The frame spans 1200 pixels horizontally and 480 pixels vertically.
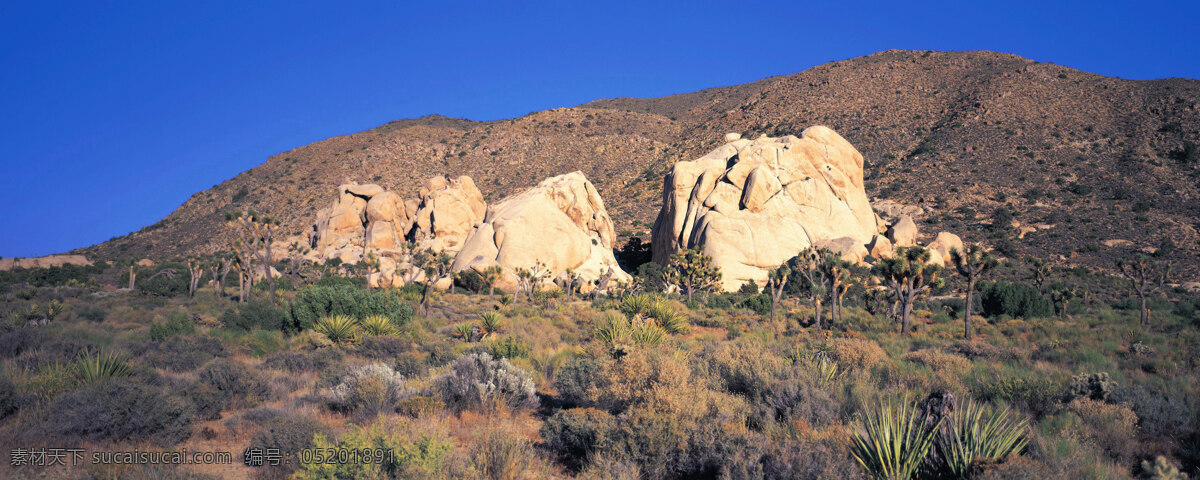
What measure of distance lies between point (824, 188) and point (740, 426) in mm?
44306

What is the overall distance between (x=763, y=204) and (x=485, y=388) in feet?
130

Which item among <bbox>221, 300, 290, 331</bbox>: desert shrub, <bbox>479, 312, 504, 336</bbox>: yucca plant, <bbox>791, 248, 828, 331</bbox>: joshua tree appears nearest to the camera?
<bbox>479, 312, 504, 336</bbox>: yucca plant

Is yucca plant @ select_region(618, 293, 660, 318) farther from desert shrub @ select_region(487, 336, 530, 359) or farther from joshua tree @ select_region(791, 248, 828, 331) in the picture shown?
joshua tree @ select_region(791, 248, 828, 331)

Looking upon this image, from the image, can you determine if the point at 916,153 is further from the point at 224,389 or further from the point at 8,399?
the point at 8,399

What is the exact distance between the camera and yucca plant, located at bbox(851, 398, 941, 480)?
5.49m

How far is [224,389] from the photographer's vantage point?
9156 millimetres

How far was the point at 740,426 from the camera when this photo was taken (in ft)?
22.0

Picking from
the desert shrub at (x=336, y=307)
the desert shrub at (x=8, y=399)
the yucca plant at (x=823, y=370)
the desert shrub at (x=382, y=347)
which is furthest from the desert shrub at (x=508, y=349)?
the desert shrub at (x=8, y=399)

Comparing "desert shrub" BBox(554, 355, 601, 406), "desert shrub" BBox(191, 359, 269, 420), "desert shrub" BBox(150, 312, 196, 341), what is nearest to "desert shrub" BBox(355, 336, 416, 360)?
"desert shrub" BBox(191, 359, 269, 420)

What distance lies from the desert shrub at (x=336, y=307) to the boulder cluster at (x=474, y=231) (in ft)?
70.8

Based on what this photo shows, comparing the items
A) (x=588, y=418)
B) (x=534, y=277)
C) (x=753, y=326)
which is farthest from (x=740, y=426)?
(x=534, y=277)

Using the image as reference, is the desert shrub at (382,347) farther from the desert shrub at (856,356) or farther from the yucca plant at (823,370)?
the desert shrub at (856,356)

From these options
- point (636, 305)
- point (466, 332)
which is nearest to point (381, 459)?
point (466, 332)

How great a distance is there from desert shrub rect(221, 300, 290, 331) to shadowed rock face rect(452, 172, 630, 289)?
21.7 meters
